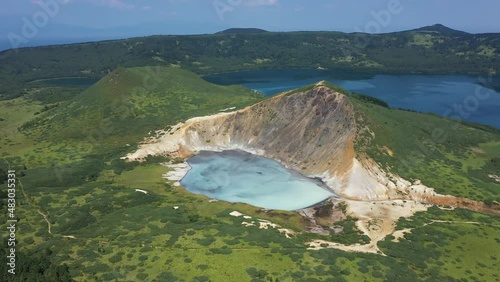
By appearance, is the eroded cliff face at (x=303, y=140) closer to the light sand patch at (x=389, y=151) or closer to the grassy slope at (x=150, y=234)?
the light sand patch at (x=389, y=151)

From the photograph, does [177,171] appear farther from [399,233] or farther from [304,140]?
[399,233]

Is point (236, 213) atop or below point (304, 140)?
below

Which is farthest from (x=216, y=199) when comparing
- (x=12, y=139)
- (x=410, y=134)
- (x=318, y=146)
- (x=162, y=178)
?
(x=12, y=139)

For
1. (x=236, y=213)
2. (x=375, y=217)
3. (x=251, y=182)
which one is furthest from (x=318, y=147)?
(x=236, y=213)

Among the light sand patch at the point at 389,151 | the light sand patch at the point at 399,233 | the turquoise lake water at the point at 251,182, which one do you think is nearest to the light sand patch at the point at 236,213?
the turquoise lake water at the point at 251,182

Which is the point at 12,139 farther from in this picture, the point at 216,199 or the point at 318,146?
the point at 318,146

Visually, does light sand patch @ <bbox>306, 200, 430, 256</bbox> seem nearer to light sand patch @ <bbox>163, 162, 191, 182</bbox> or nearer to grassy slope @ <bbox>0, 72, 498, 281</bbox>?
grassy slope @ <bbox>0, 72, 498, 281</bbox>
